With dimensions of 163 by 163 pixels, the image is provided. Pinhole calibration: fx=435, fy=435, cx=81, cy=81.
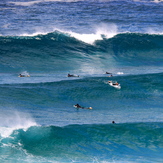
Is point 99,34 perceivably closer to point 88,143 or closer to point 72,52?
point 72,52

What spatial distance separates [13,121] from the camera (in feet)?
84.5

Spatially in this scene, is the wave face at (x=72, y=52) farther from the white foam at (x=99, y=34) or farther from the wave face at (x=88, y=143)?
the wave face at (x=88, y=143)

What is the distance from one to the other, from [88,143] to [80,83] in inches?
406

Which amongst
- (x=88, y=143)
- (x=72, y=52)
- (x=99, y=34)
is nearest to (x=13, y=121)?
(x=88, y=143)

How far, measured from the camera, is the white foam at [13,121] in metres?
24.5

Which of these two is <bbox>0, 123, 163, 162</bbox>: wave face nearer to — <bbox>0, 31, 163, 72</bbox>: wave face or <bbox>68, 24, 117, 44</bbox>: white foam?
<bbox>0, 31, 163, 72</bbox>: wave face

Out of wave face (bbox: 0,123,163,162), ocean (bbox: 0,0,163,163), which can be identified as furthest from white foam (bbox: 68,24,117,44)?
wave face (bbox: 0,123,163,162)

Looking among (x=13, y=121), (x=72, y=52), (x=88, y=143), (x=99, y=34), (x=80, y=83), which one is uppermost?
(x=99, y=34)

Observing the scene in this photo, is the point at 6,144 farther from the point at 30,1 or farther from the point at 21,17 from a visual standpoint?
the point at 30,1

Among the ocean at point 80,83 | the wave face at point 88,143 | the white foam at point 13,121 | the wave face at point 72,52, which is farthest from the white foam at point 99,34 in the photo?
the wave face at point 88,143

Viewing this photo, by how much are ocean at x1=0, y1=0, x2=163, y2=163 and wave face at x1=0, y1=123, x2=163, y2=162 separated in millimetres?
52

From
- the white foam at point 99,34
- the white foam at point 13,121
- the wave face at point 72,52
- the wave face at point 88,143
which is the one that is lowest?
the wave face at point 88,143

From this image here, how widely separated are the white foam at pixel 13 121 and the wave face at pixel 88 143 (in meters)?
0.40

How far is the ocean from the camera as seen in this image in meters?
23.7
